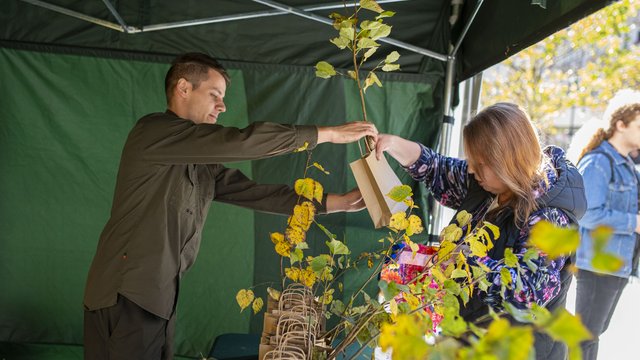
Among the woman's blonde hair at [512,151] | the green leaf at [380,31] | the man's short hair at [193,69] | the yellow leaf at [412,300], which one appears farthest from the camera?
the man's short hair at [193,69]

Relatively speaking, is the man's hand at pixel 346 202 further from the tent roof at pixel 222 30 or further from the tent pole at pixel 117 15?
the tent pole at pixel 117 15

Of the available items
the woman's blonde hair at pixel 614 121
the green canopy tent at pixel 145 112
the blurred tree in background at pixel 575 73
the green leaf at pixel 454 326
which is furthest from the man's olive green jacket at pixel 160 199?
the blurred tree in background at pixel 575 73

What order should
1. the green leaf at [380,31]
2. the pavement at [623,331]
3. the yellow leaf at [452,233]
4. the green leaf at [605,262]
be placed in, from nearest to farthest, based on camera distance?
the green leaf at [605,262]
the yellow leaf at [452,233]
the green leaf at [380,31]
the pavement at [623,331]

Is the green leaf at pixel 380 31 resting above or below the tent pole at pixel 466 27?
below

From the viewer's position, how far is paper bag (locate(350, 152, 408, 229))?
1959mm

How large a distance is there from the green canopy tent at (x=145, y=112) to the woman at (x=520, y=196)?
1.40 meters

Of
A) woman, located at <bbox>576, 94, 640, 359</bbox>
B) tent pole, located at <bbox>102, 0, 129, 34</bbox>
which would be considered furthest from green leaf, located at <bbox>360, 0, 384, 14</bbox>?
woman, located at <bbox>576, 94, 640, 359</bbox>

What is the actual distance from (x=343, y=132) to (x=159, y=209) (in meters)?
0.65

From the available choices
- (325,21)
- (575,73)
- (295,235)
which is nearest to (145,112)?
(325,21)

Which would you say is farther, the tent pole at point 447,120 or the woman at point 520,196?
the tent pole at point 447,120

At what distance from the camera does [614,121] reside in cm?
339

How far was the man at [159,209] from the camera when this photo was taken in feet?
6.24

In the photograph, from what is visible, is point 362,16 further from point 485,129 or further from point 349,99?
point 485,129

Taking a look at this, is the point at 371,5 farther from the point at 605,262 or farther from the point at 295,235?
the point at 605,262
